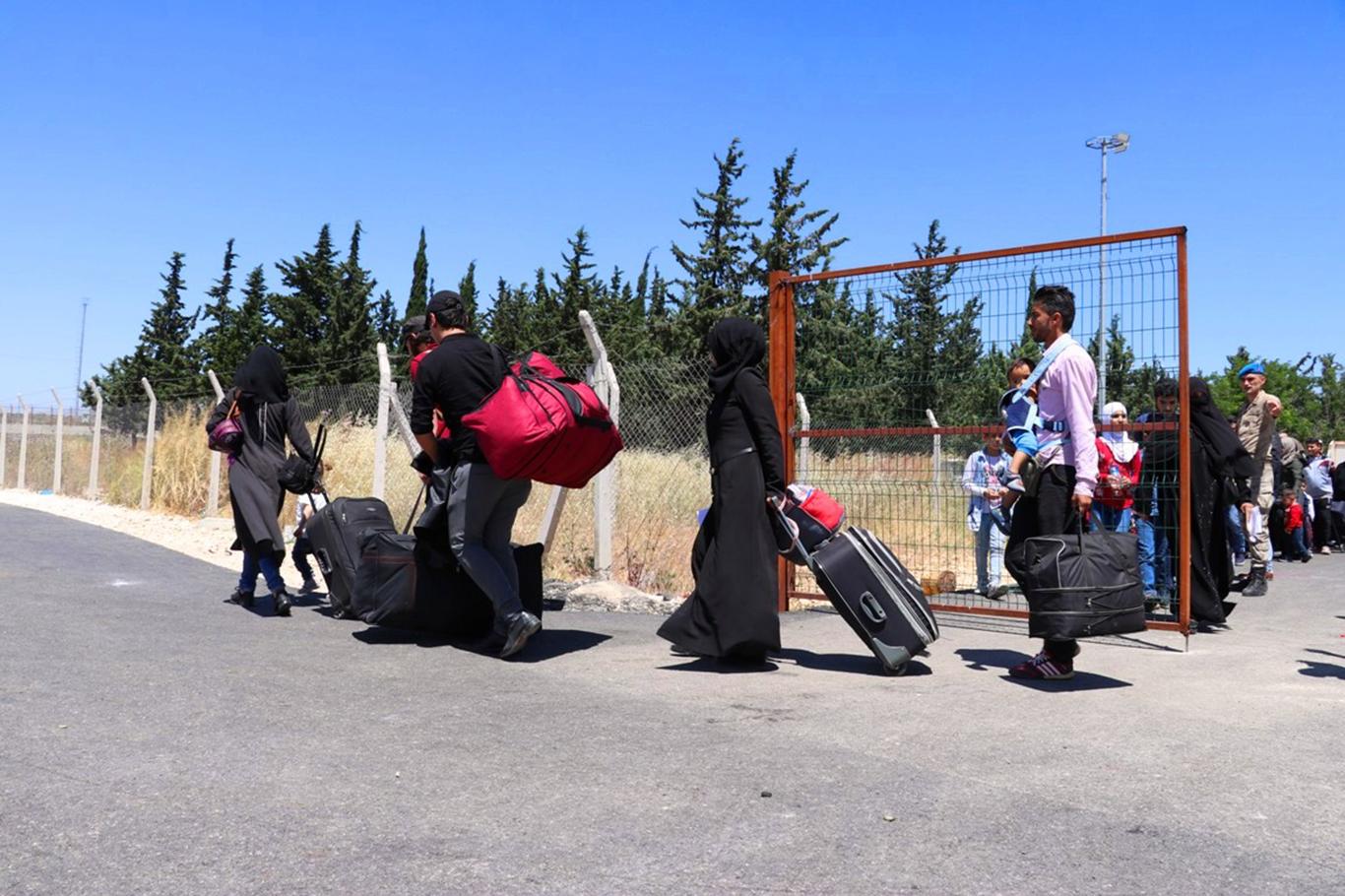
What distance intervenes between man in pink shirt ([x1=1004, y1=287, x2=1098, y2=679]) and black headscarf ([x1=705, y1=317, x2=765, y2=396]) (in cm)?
143

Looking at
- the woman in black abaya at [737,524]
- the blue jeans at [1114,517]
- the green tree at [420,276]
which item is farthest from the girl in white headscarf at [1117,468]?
the green tree at [420,276]

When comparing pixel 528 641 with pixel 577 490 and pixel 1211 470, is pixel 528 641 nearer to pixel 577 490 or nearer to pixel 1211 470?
pixel 1211 470

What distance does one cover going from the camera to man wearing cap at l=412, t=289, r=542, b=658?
6160mm

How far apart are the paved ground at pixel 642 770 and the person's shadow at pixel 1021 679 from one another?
0.04 m

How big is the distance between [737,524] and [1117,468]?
3122mm

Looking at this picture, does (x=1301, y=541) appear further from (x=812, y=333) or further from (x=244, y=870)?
(x=244, y=870)

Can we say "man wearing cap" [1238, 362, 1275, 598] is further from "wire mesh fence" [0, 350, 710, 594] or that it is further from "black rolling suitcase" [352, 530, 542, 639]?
"black rolling suitcase" [352, 530, 542, 639]

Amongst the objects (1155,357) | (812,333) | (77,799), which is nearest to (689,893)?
(77,799)

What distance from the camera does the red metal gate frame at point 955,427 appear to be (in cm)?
687

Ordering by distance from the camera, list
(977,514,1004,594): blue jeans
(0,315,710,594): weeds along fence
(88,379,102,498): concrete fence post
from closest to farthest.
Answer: (977,514,1004,594): blue jeans
(0,315,710,594): weeds along fence
(88,379,102,498): concrete fence post

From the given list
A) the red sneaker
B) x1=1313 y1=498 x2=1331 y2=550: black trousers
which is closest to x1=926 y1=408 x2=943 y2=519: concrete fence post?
the red sneaker

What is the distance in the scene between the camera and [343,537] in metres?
7.55

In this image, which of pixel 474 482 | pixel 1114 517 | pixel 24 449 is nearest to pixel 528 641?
pixel 474 482

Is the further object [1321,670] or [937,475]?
[937,475]
